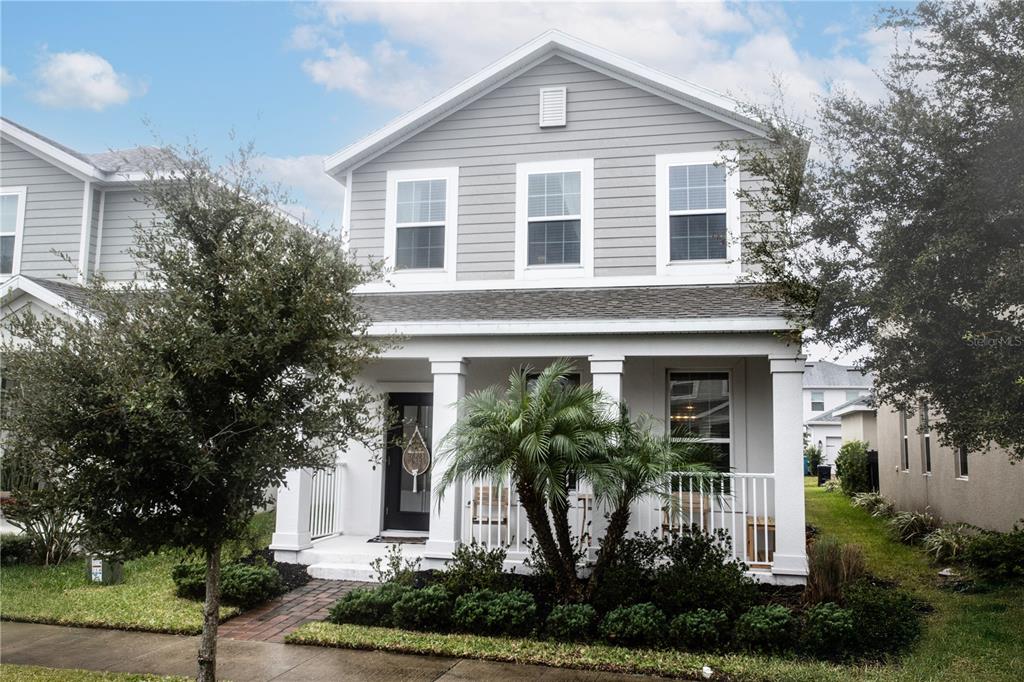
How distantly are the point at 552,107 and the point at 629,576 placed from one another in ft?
24.7

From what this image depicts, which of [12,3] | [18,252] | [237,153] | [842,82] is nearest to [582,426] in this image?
[237,153]

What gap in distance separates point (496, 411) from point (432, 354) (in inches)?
95.3

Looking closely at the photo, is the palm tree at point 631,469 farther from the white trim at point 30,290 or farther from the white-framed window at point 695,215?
the white trim at point 30,290

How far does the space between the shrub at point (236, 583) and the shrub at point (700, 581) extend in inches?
177

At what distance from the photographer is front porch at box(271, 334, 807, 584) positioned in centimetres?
911

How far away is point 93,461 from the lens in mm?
5410

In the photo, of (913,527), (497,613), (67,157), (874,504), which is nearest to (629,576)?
(497,613)

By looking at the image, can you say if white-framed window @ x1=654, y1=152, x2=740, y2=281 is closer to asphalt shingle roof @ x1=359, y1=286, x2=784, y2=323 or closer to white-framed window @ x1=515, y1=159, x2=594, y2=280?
asphalt shingle roof @ x1=359, y1=286, x2=784, y2=323

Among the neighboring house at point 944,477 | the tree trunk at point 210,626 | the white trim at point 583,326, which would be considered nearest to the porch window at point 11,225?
the white trim at point 583,326

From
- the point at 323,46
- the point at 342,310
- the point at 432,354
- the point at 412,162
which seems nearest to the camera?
the point at 342,310

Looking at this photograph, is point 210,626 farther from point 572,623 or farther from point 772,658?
point 772,658

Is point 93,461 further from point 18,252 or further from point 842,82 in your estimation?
point 18,252

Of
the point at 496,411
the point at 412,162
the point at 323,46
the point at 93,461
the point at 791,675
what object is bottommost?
the point at 791,675

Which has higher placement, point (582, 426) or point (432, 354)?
point (432, 354)
